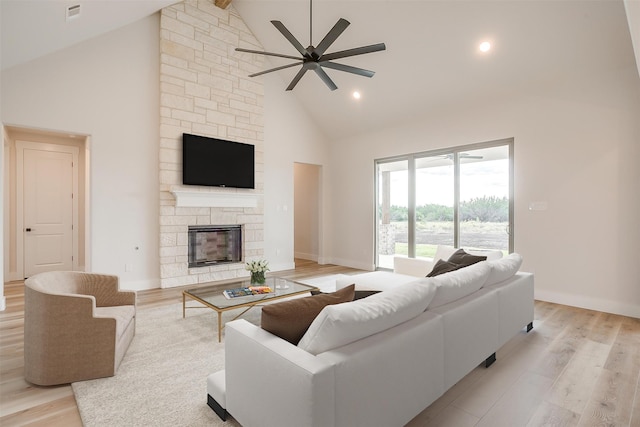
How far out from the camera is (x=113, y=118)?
16.3 ft

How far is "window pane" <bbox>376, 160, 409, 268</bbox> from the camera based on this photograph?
652cm

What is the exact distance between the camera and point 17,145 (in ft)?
18.3

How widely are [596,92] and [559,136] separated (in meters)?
0.63

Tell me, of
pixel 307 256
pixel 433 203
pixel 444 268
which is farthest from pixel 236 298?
pixel 307 256

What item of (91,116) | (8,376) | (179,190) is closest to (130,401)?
(8,376)

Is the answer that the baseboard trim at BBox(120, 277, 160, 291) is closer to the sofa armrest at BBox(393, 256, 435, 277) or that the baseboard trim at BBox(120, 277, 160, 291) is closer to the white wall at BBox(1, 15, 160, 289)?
the white wall at BBox(1, 15, 160, 289)

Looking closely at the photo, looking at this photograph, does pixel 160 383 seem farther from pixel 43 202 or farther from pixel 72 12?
pixel 43 202

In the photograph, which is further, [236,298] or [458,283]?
[236,298]

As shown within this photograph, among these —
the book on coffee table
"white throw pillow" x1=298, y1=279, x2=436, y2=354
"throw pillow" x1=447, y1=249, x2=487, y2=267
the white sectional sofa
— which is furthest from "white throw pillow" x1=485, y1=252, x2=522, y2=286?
the book on coffee table

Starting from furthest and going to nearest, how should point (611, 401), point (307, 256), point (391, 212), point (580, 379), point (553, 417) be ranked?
point (307, 256) → point (391, 212) → point (580, 379) → point (611, 401) → point (553, 417)

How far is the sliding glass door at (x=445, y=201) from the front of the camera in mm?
5172

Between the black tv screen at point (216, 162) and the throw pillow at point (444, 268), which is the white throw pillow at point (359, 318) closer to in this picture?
the throw pillow at point (444, 268)

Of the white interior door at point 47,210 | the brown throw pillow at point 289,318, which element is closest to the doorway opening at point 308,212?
the white interior door at point 47,210

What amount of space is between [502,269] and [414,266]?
1.73 meters
